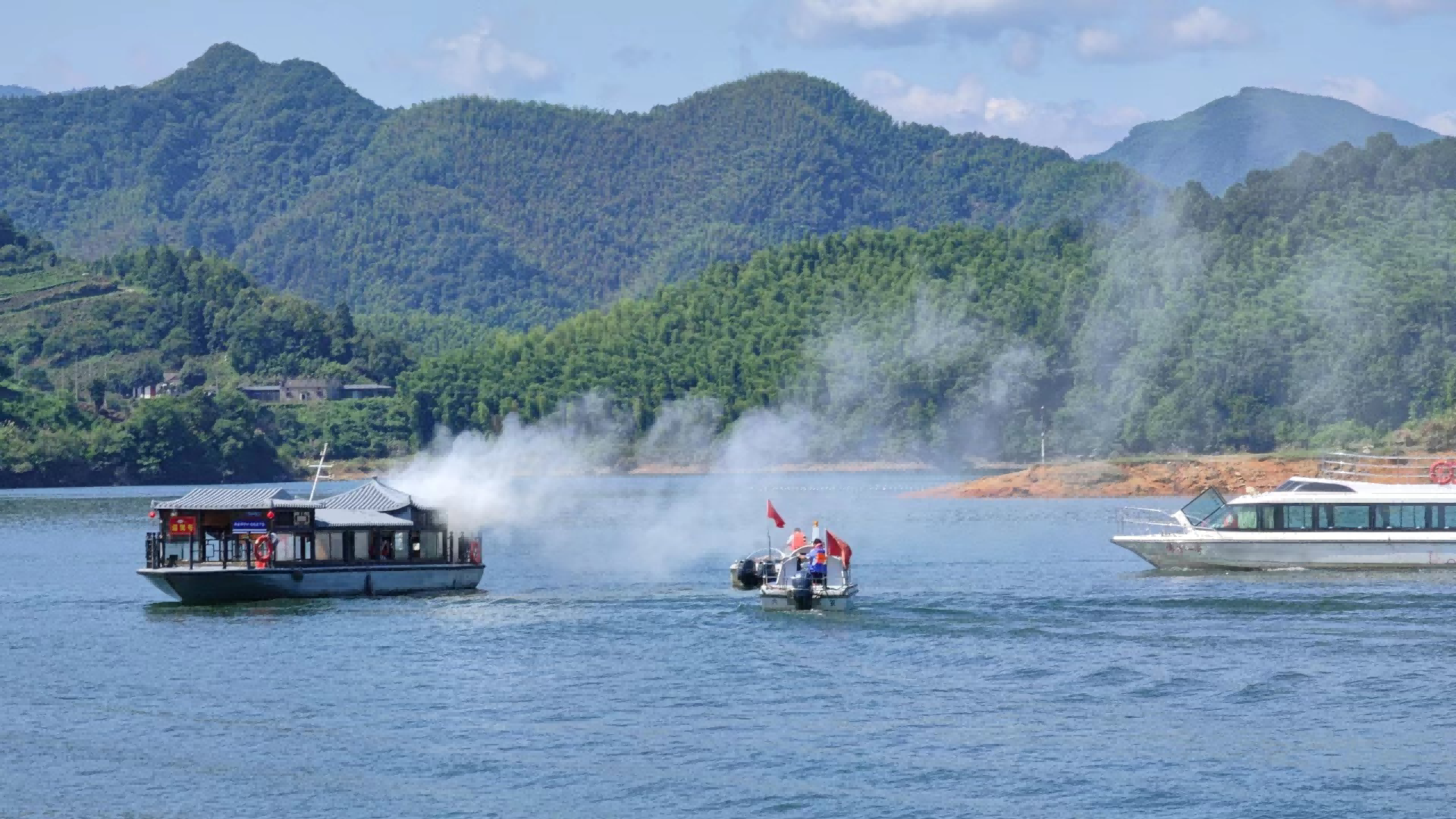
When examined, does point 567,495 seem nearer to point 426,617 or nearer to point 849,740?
point 426,617

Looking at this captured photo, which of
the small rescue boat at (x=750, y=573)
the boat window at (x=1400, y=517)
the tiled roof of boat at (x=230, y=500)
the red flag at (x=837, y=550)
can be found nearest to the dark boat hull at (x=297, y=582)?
the tiled roof of boat at (x=230, y=500)

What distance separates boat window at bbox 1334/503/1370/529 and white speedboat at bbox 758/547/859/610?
74.6 feet

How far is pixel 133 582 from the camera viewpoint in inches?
3457

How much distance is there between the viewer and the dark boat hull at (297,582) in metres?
71.6

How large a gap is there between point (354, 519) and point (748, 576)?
14809 millimetres

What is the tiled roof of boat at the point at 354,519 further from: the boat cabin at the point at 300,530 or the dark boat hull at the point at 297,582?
the dark boat hull at the point at 297,582

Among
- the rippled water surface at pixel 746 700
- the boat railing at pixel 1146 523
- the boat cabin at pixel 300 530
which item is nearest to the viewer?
the rippled water surface at pixel 746 700

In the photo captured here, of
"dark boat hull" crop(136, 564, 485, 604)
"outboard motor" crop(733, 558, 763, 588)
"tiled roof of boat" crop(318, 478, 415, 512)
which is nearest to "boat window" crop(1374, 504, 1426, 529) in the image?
"outboard motor" crop(733, 558, 763, 588)

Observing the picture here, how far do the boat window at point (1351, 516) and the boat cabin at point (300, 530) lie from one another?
33.5 metres

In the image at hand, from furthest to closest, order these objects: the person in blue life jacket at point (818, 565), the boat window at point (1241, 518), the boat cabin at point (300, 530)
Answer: the boat window at point (1241, 518)
the boat cabin at point (300, 530)
the person in blue life jacket at point (818, 565)

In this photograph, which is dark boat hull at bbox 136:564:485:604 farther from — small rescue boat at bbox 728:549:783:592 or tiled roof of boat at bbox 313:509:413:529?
small rescue boat at bbox 728:549:783:592

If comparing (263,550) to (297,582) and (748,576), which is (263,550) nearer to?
(297,582)

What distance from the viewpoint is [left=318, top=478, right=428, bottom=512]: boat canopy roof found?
78.0 m

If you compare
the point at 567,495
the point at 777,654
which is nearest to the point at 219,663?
the point at 777,654
